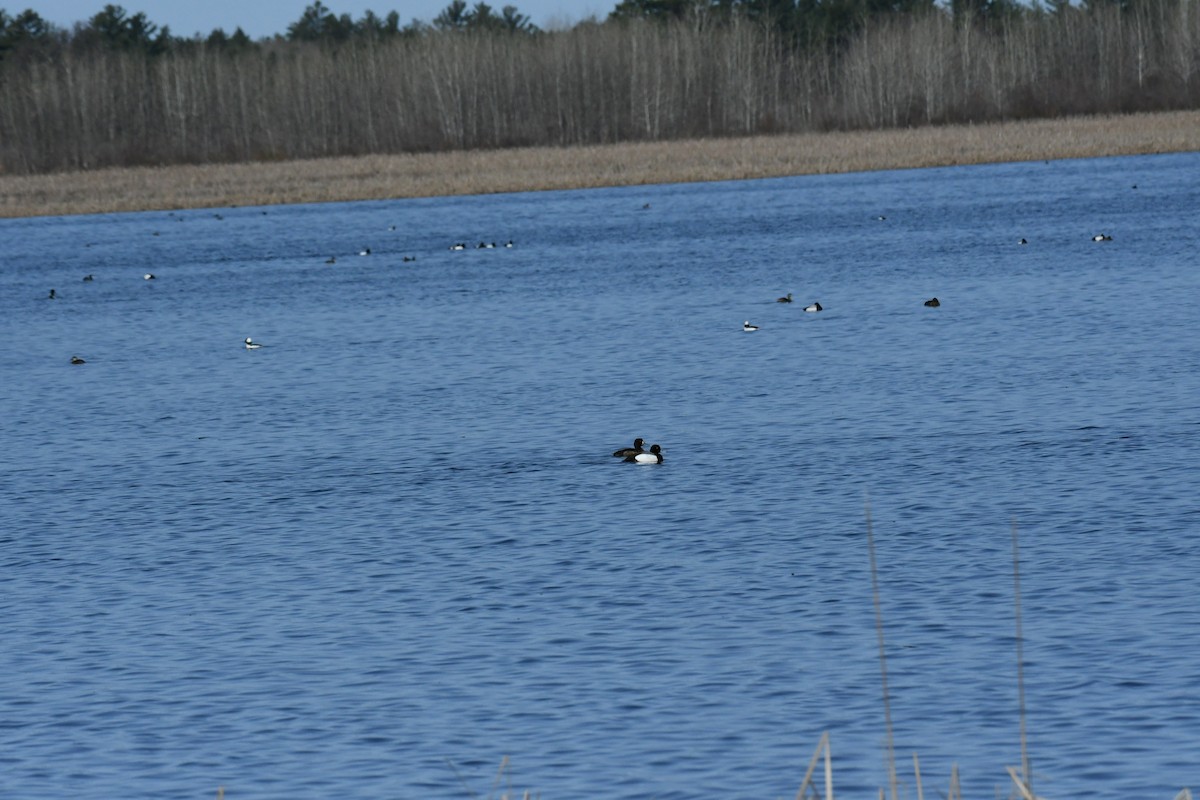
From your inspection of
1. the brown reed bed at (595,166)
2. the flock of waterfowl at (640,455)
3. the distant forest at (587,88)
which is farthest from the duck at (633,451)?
the distant forest at (587,88)

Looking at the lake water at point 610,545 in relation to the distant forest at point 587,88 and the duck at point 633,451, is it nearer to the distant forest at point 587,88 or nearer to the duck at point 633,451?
the duck at point 633,451

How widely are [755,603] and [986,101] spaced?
282ft

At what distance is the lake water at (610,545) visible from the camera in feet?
32.9

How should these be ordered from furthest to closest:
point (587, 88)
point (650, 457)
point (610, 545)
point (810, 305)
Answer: point (587, 88) → point (810, 305) → point (650, 457) → point (610, 545)

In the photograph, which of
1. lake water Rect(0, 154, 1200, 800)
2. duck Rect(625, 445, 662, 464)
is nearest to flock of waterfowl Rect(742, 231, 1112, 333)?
lake water Rect(0, 154, 1200, 800)

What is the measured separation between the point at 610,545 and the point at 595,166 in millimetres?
64190

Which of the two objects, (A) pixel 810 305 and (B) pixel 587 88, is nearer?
(A) pixel 810 305

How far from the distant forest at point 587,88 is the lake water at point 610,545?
201ft

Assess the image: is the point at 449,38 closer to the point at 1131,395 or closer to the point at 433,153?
the point at 433,153

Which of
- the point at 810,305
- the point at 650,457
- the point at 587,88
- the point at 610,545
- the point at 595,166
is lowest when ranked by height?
the point at 610,545

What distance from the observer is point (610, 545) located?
→ 15.1 m

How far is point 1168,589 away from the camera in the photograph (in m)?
12.5

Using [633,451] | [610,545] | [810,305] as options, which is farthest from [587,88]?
[610,545]

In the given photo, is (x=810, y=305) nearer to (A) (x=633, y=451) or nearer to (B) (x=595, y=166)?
(A) (x=633, y=451)
